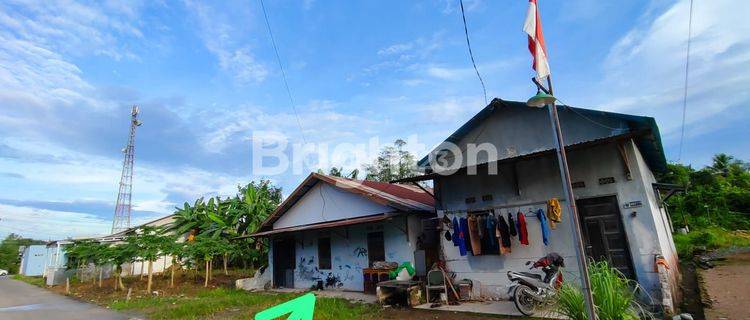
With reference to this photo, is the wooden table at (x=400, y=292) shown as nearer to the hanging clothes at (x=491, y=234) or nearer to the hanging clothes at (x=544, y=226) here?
the hanging clothes at (x=491, y=234)

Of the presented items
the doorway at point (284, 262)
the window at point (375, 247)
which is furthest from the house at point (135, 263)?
the window at point (375, 247)

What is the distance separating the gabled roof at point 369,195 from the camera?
39.2ft

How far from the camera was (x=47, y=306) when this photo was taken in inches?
526

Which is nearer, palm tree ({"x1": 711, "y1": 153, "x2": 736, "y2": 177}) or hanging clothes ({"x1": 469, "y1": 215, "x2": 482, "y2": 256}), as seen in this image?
hanging clothes ({"x1": 469, "y1": 215, "x2": 482, "y2": 256})

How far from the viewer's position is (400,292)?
32.7 feet

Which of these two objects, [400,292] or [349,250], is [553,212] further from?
[349,250]

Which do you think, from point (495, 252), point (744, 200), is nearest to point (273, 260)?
point (495, 252)

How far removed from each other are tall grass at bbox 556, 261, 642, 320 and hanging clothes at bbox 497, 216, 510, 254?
3.95m

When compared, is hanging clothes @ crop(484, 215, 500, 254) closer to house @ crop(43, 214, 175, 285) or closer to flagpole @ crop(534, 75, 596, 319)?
flagpole @ crop(534, 75, 596, 319)

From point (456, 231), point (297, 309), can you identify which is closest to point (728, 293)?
point (456, 231)

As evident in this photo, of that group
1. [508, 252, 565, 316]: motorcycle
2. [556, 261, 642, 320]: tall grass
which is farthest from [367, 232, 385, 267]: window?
[556, 261, 642, 320]: tall grass

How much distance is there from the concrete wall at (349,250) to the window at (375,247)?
153mm

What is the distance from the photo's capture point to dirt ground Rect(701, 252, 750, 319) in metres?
5.35

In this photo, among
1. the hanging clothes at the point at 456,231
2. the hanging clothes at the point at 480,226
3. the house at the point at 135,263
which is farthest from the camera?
the house at the point at 135,263
